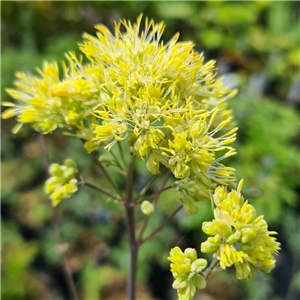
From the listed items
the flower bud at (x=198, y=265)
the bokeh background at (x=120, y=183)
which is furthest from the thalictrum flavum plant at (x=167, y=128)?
the bokeh background at (x=120, y=183)

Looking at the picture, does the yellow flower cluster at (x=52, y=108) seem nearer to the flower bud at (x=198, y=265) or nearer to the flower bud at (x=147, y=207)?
the flower bud at (x=147, y=207)

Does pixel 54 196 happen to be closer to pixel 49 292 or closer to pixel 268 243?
pixel 268 243

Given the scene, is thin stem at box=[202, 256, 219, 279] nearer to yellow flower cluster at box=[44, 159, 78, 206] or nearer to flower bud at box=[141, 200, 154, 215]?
flower bud at box=[141, 200, 154, 215]

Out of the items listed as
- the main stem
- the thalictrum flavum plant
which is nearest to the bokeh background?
the main stem

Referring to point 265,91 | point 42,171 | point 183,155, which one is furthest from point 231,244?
point 265,91

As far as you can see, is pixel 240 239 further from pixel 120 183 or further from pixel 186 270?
pixel 120 183

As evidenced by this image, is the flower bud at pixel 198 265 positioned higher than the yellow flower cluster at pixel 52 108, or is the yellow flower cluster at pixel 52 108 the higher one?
the yellow flower cluster at pixel 52 108

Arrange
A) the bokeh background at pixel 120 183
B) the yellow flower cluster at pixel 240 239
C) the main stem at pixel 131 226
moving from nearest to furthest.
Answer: the yellow flower cluster at pixel 240 239
the main stem at pixel 131 226
the bokeh background at pixel 120 183

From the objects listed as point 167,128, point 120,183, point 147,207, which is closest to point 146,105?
point 167,128
